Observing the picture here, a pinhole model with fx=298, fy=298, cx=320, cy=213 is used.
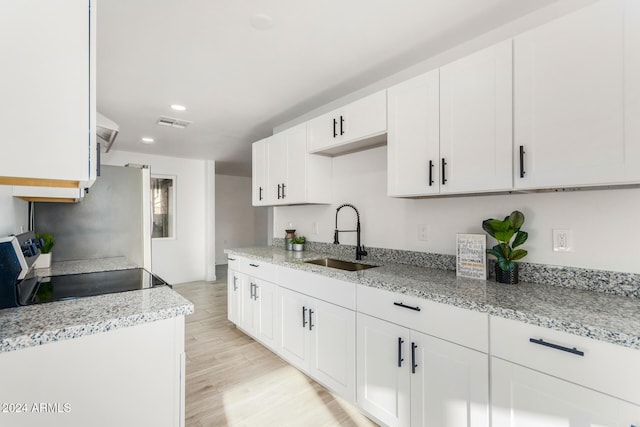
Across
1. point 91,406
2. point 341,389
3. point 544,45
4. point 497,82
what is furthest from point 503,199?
point 91,406

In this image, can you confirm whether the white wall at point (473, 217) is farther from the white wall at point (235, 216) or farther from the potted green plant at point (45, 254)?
the white wall at point (235, 216)

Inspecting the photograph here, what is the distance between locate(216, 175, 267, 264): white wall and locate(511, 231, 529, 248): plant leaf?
6.94 m

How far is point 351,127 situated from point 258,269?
1551 millimetres

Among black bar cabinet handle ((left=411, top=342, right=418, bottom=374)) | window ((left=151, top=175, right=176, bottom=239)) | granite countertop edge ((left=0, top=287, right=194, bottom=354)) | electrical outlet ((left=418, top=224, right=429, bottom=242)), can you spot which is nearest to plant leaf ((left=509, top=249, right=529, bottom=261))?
electrical outlet ((left=418, top=224, right=429, bottom=242))

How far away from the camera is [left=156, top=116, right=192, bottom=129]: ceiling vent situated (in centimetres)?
346

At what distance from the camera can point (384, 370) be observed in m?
1.71

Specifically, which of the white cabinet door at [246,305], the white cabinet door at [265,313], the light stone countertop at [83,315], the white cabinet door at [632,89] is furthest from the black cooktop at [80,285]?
the white cabinet door at [632,89]

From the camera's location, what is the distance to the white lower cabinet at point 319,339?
1.94 m

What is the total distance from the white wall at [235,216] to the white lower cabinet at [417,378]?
6.43 meters

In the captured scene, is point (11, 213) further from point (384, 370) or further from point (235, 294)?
point (384, 370)

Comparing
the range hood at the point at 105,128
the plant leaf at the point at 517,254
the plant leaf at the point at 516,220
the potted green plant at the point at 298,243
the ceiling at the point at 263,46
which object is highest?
the ceiling at the point at 263,46

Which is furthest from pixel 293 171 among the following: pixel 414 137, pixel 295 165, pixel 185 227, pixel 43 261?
pixel 185 227

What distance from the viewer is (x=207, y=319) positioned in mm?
3697

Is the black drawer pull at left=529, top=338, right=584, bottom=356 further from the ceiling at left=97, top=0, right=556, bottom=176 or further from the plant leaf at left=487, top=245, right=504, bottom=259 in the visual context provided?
the ceiling at left=97, top=0, right=556, bottom=176
